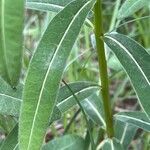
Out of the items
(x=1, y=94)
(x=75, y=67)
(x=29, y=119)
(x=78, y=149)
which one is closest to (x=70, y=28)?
(x=29, y=119)

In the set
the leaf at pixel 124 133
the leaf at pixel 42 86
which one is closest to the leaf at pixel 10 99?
the leaf at pixel 42 86

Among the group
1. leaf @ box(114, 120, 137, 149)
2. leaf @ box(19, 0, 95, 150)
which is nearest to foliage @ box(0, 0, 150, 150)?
leaf @ box(19, 0, 95, 150)

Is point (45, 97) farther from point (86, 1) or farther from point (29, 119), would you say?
point (86, 1)

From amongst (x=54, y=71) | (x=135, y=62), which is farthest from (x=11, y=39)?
(x=135, y=62)

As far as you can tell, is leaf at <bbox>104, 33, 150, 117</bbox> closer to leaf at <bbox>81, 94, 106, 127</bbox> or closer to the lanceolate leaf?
the lanceolate leaf

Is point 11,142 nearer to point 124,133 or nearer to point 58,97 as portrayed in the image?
point 58,97
